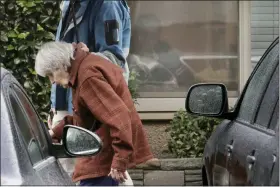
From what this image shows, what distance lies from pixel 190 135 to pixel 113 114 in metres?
3.93

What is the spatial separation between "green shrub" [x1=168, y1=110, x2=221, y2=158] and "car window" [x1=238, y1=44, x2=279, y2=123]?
410 centimetres

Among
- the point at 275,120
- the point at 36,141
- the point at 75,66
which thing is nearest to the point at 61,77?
the point at 75,66

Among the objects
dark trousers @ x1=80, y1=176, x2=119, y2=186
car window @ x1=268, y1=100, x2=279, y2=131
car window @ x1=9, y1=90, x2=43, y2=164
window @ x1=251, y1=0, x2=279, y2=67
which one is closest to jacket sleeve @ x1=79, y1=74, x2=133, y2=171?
dark trousers @ x1=80, y1=176, x2=119, y2=186

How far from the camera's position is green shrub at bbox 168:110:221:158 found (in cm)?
947

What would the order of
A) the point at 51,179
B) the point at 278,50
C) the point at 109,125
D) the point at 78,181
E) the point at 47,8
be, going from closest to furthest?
the point at 51,179, the point at 278,50, the point at 109,125, the point at 78,181, the point at 47,8

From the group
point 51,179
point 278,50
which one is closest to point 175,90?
point 278,50

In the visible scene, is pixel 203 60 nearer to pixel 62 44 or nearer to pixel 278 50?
pixel 62 44

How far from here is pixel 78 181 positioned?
6.05m

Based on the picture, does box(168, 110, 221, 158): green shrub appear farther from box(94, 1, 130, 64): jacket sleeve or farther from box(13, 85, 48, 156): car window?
box(13, 85, 48, 156): car window

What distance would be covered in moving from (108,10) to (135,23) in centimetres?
437

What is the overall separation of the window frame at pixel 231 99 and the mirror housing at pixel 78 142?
6.48 meters

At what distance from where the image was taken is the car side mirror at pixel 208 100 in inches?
213

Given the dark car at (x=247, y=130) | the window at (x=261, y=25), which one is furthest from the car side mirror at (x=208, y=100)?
the window at (x=261, y=25)

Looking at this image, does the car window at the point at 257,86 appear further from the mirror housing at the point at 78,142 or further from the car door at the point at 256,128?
the mirror housing at the point at 78,142
